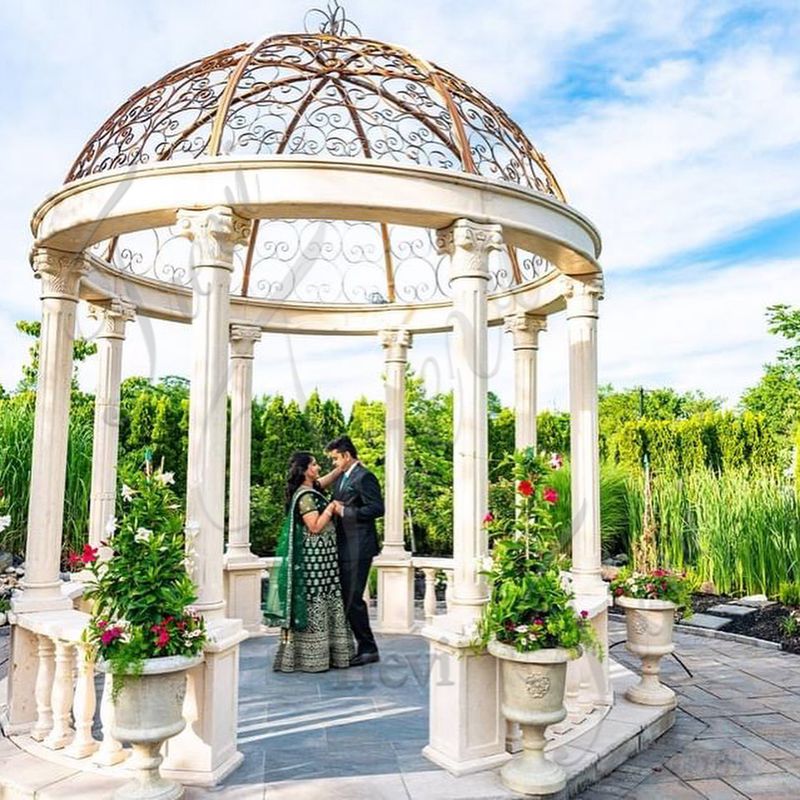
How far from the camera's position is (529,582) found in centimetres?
389

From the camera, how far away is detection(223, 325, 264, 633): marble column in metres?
7.65

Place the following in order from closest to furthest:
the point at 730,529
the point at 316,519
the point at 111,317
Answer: the point at 316,519, the point at 111,317, the point at 730,529

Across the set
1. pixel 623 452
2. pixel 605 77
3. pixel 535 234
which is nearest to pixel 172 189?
pixel 535 234

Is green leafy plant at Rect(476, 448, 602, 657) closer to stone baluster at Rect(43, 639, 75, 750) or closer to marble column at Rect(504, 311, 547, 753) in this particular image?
stone baluster at Rect(43, 639, 75, 750)

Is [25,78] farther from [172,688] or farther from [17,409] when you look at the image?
[17,409]

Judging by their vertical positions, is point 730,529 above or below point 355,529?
below

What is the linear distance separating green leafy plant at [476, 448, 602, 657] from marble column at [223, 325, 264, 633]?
4133mm

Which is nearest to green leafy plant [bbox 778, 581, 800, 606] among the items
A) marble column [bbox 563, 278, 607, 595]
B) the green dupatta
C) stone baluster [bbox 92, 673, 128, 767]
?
marble column [bbox 563, 278, 607, 595]

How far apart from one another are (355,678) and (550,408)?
1254 centimetres

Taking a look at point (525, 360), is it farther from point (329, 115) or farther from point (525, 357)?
point (329, 115)

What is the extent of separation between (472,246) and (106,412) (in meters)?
3.85

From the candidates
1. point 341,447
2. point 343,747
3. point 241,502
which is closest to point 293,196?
point 341,447

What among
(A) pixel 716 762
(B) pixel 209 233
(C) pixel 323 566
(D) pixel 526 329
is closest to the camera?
(B) pixel 209 233

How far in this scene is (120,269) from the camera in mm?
6562
